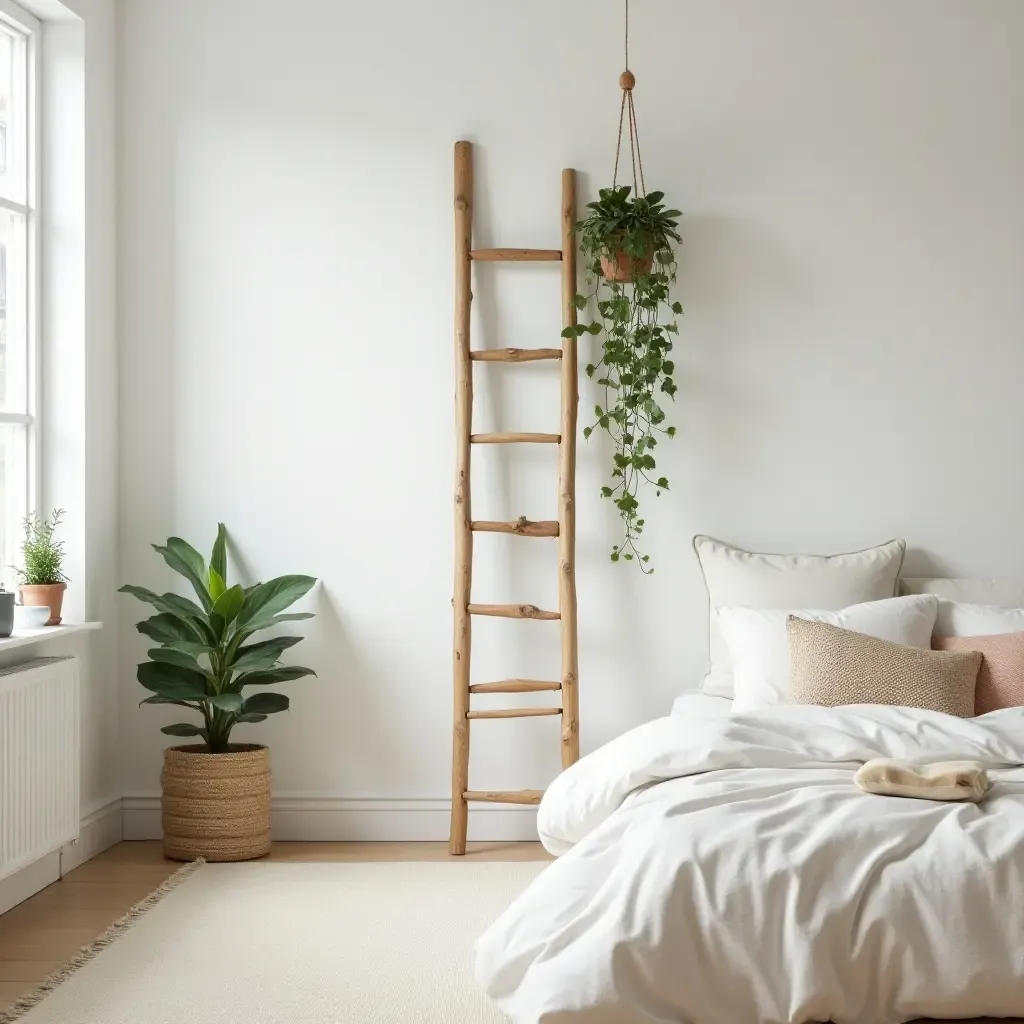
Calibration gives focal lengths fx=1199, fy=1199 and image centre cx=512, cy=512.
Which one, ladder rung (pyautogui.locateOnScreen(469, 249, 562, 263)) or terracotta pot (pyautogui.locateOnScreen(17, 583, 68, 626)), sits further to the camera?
ladder rung (pyautogui.locateOnScreen(469, 249, 562, 263))

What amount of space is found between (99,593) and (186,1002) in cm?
178

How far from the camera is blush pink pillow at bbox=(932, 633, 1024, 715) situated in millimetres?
3391

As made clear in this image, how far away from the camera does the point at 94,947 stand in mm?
3066

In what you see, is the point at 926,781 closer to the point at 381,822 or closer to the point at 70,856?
the point at 381,822

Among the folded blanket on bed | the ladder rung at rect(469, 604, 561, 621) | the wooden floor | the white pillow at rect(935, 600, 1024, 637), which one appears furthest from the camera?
the ladder rung at rect(469, 604, 561, 621)

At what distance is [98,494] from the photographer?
4.11 metres

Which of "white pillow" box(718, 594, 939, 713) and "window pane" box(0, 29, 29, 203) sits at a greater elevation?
"window pane" box(0, 29, 29, 203)

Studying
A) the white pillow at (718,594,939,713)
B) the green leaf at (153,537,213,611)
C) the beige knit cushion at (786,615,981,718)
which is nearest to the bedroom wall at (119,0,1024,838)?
the green leaf at (153,537,213,611)

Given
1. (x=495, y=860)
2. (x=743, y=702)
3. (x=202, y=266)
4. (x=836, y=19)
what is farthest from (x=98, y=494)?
(x=836, y=19)

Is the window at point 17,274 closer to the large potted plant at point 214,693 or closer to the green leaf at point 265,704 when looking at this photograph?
the large potted plant at point 214,693

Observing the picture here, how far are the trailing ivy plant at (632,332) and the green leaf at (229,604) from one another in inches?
49.5

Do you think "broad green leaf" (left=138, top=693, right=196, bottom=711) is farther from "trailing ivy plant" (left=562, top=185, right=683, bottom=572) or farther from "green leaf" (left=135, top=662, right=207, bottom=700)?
"trailing ivy plant" (left=562, top=185, right=683, bottom=572)

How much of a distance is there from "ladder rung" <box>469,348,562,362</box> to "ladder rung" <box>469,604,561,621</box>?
0.84 meters

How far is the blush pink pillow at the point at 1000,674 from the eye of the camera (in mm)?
3391
